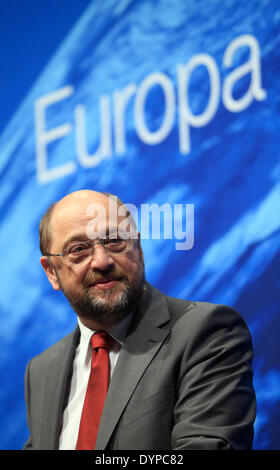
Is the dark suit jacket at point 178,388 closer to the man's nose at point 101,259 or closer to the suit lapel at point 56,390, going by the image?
the suit lapel at point 56,390

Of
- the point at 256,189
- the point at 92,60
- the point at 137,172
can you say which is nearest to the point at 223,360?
the point at 256,189

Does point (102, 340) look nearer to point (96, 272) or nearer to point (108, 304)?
point (108, 304)

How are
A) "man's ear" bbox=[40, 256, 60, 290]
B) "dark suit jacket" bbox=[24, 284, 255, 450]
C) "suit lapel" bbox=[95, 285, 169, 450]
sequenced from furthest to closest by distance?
"man's ear" bbox=[40, 256, 60, 290] < "suit lapel" bbox=[95, 285, 169, 450] < "dark suit jacket" bbox=[24, 284, 255, 450]

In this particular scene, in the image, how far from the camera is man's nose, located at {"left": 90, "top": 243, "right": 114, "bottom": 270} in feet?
7.02

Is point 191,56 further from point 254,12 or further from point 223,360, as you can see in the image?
point 223,360

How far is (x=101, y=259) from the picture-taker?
7.02ft

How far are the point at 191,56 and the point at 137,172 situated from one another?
25.3 inches

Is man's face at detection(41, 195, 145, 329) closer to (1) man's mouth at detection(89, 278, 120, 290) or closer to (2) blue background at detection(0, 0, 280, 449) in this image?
(1) man's mouth at detection(89, 278, 120, 290)

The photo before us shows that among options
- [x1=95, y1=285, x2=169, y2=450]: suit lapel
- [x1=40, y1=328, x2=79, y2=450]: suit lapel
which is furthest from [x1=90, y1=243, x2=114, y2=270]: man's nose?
[x1=40, y1=328, x2=79, y2=450]: suit lapel

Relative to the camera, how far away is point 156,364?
1977 mm

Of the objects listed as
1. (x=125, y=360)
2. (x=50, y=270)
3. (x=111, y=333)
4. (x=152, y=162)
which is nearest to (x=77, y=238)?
(x=50, y=270)

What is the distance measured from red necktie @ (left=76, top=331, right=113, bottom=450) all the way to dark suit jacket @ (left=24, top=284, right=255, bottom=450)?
9 centimetres

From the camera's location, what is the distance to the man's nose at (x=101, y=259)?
2139mm

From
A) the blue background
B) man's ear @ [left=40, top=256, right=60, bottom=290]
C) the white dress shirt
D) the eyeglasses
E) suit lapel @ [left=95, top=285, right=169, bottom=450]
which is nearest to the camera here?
suit lapel @ [left=95, top=285, right=169, bottom=450]
